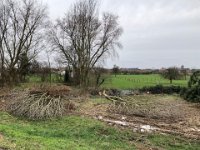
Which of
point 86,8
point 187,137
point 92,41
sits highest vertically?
point 86,8

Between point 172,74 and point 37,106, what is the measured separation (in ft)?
149

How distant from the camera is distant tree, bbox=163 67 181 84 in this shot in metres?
59.8

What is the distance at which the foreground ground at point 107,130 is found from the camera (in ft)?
37.7

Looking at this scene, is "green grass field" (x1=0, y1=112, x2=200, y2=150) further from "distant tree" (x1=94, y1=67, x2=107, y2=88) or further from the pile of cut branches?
"distant tree" (x1=94, y1=67, x2=107, y2=88)

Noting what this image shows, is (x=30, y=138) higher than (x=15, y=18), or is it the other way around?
(x=15, y=18)

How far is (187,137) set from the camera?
13.8 m

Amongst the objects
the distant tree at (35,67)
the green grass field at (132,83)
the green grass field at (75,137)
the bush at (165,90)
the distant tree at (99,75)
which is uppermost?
the distant tree at (35,67)

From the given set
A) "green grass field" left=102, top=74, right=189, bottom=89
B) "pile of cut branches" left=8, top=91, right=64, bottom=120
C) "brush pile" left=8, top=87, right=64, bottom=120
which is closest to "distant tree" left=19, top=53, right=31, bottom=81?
"green grass field" left=102, top=74, right=189, bottom=89

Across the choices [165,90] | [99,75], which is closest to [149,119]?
[165,90]

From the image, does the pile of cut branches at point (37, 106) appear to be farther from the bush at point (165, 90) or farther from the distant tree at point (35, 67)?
the distant tree at point (35, 67)

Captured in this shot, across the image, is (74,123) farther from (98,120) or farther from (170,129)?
(170,129)

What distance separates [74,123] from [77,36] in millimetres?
27655

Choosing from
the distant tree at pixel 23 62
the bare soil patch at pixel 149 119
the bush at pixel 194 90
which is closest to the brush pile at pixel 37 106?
the bare soil patch at pixel 149 119

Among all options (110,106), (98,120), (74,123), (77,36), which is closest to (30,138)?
(74,123)
